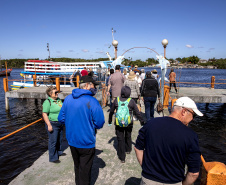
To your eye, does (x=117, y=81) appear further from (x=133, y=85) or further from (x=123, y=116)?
(x=123, y=116)

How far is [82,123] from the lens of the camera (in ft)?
8.68

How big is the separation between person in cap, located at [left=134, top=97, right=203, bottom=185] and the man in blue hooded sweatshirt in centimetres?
99

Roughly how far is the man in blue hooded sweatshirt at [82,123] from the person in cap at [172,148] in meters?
0.99

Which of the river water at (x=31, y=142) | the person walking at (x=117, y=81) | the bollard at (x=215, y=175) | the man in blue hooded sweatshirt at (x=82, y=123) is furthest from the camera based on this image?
the river water at (x=31, y=142)

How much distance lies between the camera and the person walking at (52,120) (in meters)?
3.84

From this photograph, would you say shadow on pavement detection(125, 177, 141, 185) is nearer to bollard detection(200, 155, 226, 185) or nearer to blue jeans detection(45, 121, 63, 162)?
bollard detection(200, 155, 226, 185)

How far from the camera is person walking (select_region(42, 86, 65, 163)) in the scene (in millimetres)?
3840

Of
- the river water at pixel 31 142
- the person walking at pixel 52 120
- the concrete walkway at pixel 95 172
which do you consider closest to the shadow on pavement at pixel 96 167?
the concrete walkway at pixel 95 172

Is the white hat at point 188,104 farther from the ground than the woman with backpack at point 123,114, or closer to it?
farther from the ground

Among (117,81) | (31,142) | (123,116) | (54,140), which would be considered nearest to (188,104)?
(123,116)

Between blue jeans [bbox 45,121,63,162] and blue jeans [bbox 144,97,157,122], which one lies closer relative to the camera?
blue jeans [bbox 45,121,63,162]

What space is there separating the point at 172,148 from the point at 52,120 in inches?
118

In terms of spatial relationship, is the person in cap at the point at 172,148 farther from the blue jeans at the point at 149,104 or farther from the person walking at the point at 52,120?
the blue jeans at the point at 149,104

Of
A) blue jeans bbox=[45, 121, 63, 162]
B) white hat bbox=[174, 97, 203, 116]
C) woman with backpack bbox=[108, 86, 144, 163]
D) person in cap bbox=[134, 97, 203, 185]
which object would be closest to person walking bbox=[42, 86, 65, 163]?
blue jeans bbox=[45, 121, 63, 162]
